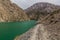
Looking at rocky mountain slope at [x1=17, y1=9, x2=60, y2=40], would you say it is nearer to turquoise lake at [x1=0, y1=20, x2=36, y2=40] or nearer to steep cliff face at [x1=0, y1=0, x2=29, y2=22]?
turquoise lake at [x1=0, y1=20, x2=36, y2=40]

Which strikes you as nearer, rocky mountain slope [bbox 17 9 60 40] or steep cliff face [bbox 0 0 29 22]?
rocky mountain slope [bbox 17 9 60 40]

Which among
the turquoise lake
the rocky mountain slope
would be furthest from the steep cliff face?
the rocky mountain slope

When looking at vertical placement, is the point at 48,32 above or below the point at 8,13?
above

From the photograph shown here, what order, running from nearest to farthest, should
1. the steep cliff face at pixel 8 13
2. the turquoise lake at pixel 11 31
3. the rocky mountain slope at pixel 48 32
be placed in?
the rocky mountain slope at pixel 48 32 → the turquoise lake at pixel 11 31 → the steep cliff face at pixel 8 13

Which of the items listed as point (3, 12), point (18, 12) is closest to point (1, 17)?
point (3, 12)

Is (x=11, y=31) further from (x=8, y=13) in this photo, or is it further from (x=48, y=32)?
(x=8, y=13)

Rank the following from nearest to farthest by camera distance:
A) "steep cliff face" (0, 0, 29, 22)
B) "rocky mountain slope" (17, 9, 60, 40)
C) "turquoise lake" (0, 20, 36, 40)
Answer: "rocky mountain slope" (17, 9, 60, 40), "turquoise lake" (0, 20, 36, 40), "steep cliff face" (0, 0, 29, 22)

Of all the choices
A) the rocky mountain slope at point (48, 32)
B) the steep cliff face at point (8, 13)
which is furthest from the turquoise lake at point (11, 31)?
the steep cliff face at point (8, 13)

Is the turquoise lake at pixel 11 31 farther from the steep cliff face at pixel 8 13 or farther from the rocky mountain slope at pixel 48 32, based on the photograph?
the steep cliff face at pixel 8 13

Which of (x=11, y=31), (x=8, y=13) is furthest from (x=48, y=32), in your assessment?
(x=8, y=13)

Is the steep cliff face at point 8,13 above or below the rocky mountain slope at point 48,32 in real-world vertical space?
below

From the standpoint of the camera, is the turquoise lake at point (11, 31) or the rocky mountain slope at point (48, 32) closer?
the rocky mountain slope at point (48, 32)
